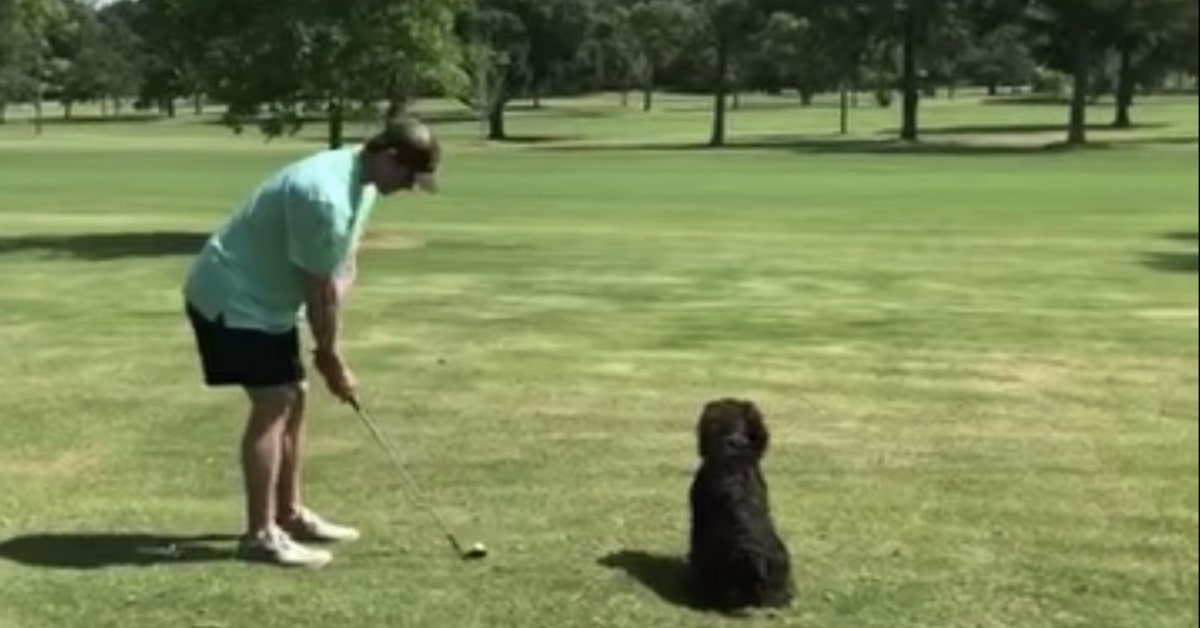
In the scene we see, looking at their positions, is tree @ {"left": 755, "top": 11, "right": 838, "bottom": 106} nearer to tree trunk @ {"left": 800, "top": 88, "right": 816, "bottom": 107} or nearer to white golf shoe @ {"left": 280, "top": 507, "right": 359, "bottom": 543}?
tree trunk @ {"left": 800, "top": 88, "right": 816, "bottom": 107}

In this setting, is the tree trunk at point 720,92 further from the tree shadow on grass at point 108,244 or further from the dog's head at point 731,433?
the dog's head at point 731,433

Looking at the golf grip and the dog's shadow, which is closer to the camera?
the dog's shadow

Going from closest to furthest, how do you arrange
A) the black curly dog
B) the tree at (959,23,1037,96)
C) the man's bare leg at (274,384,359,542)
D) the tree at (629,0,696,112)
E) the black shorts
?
the black curly dog < the black shorts < the man's bare leg at (274,384,359,542) < the tree at (629,0,696,112) < the tree at (959,23,1037,96)

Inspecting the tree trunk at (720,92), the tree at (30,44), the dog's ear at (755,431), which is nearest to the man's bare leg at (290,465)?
the dog's ear at (755,431)

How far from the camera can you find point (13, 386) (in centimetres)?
1141

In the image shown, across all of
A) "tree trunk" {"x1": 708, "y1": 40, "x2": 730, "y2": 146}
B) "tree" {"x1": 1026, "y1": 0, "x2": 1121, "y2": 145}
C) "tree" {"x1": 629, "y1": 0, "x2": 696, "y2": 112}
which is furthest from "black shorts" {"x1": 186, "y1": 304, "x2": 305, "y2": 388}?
"tree trunk" {"x1": 708, "y1": 40, "x2": 730, "y2": 146}

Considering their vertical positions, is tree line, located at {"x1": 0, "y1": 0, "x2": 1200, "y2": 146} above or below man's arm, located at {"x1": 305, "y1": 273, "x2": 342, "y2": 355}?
above

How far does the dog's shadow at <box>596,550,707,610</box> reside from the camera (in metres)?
6.31

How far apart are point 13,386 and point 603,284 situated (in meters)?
7.84

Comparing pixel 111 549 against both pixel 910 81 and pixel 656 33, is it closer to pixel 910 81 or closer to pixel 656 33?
pixel 656 33

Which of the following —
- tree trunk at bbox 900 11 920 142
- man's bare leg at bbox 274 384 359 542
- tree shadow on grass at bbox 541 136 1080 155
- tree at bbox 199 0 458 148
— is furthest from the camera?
tree trunk at bbox 900 11 920 142

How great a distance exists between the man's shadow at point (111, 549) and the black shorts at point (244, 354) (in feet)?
2.37

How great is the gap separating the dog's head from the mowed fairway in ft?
1.67

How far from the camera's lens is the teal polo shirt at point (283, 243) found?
245 inches
